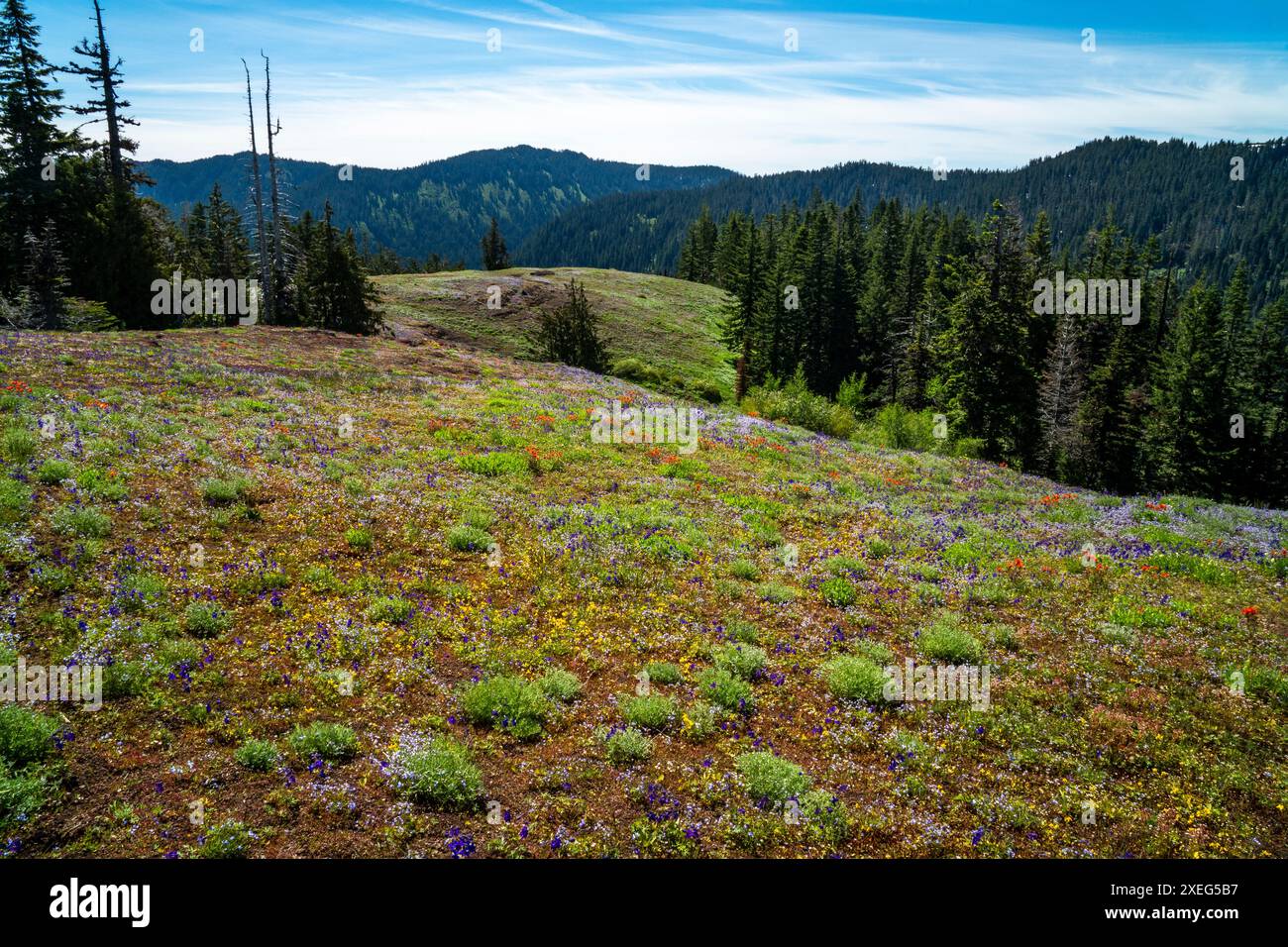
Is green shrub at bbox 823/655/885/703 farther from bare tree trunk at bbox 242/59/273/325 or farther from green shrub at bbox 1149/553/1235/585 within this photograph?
bare tree trunk at bbox 242/59/273/325

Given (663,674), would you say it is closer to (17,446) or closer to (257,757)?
(257,757)

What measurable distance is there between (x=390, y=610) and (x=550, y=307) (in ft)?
213

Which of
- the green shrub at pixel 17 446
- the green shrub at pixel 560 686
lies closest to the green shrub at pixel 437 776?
the green shrub at pixel 560 686

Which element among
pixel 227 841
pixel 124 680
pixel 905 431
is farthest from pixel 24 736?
pixel 905 431

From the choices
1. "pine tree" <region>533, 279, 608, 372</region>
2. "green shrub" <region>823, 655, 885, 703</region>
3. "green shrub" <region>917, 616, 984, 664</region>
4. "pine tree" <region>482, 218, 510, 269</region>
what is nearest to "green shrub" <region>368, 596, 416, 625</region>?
"green shrub" <region>823, 655, 885, 703</region>

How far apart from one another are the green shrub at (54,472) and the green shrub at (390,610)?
7.15 metres

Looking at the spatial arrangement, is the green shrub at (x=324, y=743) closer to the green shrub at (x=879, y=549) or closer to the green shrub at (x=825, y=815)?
the green shrub at (x=825, y=815)

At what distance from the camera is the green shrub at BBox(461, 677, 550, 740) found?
8281 millimetres

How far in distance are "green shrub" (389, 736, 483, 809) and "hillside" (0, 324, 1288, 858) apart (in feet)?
0.12

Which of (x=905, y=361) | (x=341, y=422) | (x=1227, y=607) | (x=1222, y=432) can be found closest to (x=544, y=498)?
(x=341, y=422)

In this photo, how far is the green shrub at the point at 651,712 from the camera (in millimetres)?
8680

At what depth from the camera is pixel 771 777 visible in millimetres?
7613

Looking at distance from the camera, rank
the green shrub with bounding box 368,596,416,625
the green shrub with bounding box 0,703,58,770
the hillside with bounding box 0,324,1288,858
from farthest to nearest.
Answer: the green shrub with bounding box 368,596,416,625, the hillside with bounding box 0,324,1288,858, the green shrub with bounding box 0,703,58,770
